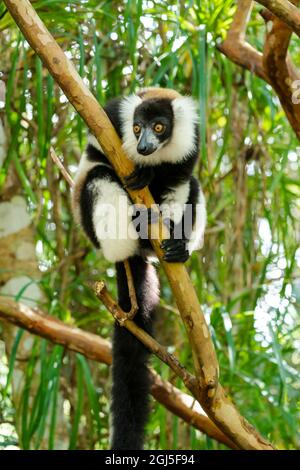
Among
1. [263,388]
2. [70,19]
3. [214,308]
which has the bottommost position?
[263,388]

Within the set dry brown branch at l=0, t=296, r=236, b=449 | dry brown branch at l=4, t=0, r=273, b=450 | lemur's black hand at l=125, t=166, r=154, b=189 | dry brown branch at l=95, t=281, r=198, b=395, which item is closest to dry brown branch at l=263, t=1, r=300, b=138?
lemur's black hand at l=125, t=166, r=154, b=189

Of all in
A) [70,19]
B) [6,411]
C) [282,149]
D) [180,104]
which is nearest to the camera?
[180,104]

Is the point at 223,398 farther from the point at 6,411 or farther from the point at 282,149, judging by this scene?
the point at 6,411

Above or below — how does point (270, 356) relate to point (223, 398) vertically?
above

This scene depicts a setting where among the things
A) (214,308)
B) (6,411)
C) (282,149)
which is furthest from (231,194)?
(6,411)

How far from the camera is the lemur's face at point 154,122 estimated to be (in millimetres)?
3291

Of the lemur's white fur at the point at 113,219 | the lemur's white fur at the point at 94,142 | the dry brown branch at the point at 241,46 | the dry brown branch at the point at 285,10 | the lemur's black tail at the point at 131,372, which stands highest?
the dry brown branch at the point at 241,46

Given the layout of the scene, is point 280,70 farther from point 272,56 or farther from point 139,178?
point 139,178

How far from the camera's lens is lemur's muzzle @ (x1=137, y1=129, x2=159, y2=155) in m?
3.10

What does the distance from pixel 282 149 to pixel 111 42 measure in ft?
4.03

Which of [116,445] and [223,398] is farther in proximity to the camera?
[116,445]

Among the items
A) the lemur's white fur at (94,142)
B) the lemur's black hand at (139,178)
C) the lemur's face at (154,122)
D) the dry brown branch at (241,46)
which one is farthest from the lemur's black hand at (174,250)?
the dry brown branch at (241,46)

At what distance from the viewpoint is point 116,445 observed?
296cm

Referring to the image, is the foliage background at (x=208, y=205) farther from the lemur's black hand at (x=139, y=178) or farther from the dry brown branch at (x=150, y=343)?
the dry brown branch at (x=150, y=343)
